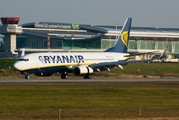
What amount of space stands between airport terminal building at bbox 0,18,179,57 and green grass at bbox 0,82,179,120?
402 ft

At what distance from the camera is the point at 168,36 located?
170 metres

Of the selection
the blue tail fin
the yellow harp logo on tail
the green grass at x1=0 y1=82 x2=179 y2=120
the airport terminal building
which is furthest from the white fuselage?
the airport terminal building

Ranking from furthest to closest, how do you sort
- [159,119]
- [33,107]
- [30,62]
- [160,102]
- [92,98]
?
[30,62]
[92,98]
[160,102]
[33,107]
[159,119]

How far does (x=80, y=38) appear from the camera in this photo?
160m

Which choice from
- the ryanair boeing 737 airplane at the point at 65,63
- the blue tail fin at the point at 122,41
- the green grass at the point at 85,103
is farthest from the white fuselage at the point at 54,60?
the green grass at the point at 85,103

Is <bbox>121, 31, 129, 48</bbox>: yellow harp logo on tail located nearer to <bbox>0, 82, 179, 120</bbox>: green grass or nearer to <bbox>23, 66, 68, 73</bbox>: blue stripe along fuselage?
<bbox>23, 66, 68, 73</bbox>: blue stripe along fuselage

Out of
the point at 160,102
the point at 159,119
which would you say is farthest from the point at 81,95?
the point at 159,119

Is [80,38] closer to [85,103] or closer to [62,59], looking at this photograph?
[62,59]

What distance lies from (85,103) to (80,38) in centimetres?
13528

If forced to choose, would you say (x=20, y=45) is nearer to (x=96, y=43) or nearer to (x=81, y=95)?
(x=96, y=43)

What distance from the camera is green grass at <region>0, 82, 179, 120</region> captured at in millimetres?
20766

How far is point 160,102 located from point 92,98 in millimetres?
5541

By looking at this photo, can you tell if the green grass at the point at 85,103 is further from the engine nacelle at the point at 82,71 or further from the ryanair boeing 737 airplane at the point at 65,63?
the engine nacelle at the point at 82,71

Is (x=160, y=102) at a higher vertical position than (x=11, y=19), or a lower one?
lower
